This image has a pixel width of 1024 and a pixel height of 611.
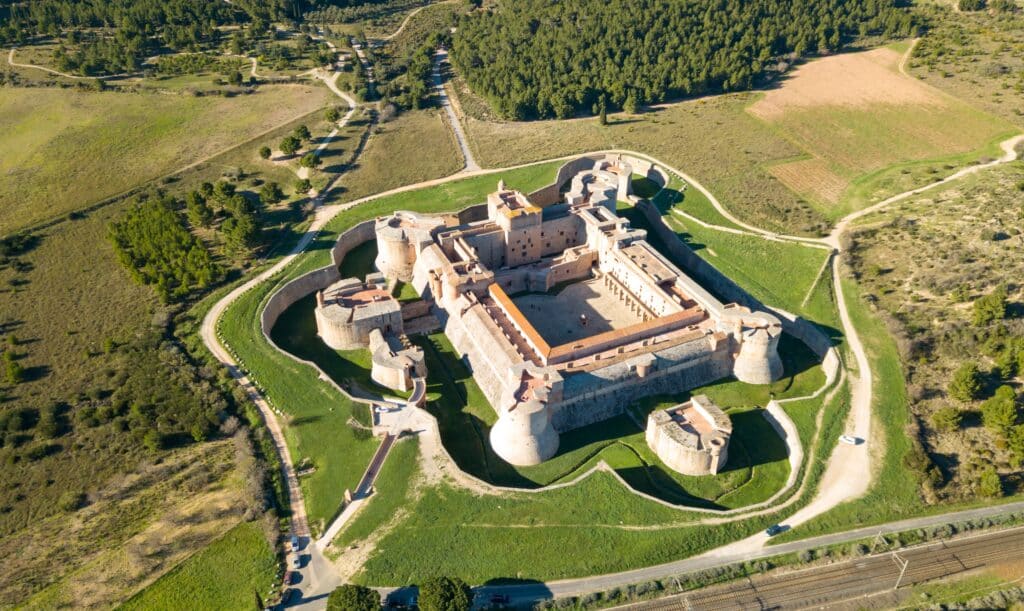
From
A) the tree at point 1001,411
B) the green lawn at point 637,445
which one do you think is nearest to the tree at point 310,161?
the green lawn at point 637,445

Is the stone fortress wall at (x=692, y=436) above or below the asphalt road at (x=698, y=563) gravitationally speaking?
above

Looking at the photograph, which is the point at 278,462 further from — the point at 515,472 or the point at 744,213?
the point at 744,213

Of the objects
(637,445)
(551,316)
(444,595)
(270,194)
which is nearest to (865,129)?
(551,316)

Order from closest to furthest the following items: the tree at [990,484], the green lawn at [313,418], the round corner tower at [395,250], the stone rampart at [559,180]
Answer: the tree at [990,484]
the green lawn at [313,418]
the round corner tower at [395,250]
the stone rampart at [559,180]

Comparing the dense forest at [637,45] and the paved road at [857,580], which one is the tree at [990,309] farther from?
the dense forest at [637,45]

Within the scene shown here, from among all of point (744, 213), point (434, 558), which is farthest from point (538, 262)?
point (434, 558)

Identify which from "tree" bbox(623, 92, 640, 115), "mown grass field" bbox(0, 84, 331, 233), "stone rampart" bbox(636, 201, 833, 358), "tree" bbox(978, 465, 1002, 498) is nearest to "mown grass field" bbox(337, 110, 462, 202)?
"mown grass field" bbox(0, 84, 331, 233)
